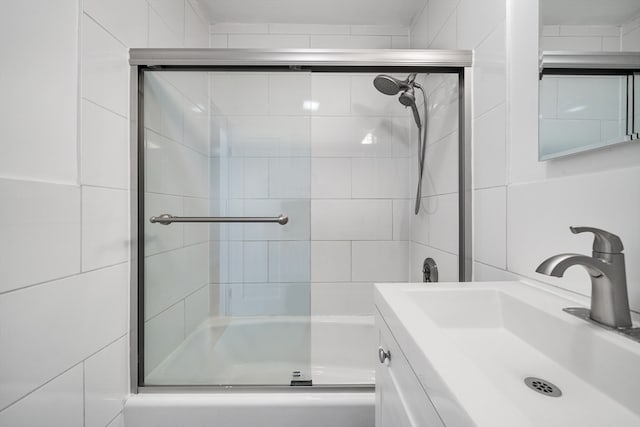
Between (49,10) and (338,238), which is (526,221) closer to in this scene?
(338,238)

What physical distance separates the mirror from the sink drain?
45cm

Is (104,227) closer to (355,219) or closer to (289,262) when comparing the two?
(289,262)

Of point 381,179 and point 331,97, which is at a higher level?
point 331,97

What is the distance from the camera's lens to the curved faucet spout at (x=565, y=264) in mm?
417

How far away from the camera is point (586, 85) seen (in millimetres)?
600

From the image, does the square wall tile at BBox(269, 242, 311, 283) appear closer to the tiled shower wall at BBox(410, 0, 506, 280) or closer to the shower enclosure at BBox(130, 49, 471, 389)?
the shower enclosure at BBox(130, 49, 471, 389)

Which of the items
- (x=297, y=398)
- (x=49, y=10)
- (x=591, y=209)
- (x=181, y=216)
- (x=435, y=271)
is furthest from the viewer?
(x=435, y=271)

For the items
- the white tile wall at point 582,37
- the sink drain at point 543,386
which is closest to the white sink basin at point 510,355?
the sink drain at point 543,386

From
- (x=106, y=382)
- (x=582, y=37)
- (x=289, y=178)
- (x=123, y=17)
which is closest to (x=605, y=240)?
(x=582, y=37)

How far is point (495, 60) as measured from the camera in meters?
0.89

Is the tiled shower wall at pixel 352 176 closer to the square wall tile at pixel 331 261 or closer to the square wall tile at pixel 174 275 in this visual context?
the square wall tile at pixel 331 261

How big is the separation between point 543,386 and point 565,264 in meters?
0.20

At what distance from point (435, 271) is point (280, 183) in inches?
33.1

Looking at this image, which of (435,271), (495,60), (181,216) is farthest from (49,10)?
(435,271)
